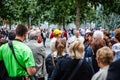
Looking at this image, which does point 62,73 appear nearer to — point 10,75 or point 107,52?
point 10,75

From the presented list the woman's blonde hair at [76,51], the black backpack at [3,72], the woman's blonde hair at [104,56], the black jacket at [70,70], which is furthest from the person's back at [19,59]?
the woman's blonde hair at [104,56]

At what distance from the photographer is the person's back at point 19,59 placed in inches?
280

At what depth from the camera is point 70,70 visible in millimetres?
7363

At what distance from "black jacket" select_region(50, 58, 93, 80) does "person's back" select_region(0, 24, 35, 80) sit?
0.50 meters

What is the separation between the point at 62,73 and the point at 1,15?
38.3 metres

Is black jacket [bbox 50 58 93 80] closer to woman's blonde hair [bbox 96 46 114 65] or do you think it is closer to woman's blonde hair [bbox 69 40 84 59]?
woman's blonde hair [bbox 69 40 84 59]

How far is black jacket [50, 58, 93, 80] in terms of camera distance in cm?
733

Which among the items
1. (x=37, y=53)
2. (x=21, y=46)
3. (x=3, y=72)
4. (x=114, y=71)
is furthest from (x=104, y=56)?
(x=37, y=53)

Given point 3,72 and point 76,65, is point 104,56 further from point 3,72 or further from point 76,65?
point 3,72

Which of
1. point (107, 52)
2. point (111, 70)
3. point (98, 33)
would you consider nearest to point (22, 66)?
point (107, 52)

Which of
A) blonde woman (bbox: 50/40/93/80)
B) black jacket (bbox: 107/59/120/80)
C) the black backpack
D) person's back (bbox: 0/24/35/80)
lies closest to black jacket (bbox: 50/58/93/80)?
blonde woman (bbox: 50/40/93/80)

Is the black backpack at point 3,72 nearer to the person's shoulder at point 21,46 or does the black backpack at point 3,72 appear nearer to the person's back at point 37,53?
the person's shoulder at point 21,46

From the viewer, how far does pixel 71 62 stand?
7363mm

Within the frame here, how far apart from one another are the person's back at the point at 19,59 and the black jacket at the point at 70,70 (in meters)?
0.50
